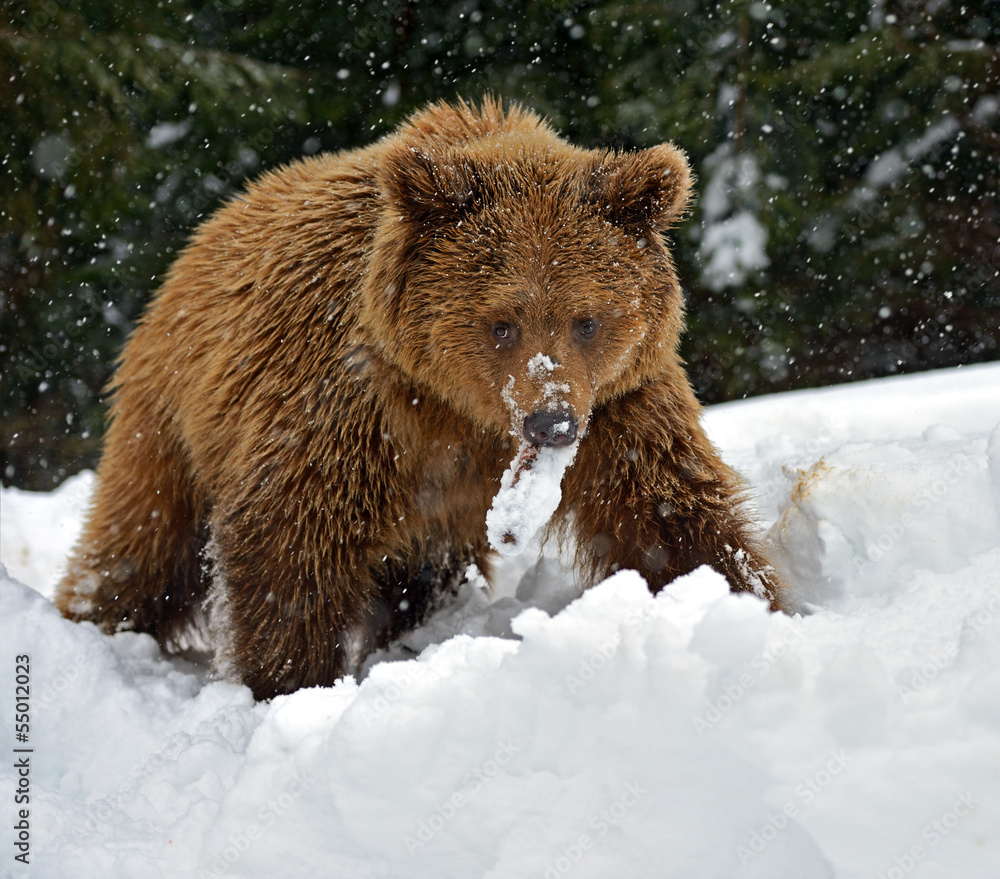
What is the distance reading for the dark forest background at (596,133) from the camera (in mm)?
8023

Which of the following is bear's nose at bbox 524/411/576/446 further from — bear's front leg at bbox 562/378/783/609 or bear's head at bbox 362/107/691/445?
bear's front leg at bbox 562/378/783/609

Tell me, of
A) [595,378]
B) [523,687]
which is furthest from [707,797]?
[595,378]

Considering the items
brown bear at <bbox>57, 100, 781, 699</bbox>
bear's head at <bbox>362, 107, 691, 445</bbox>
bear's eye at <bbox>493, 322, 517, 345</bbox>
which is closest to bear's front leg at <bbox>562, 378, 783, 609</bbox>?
brown bear at <bbox>57, 100, 781, 699</bbox>

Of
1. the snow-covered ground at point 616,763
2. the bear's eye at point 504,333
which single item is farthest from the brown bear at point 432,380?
the snow-covered ground at point 616,763

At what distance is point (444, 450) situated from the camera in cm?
356

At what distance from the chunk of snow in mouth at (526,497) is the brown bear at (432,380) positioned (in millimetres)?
88

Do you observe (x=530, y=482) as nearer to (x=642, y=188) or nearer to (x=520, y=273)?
(x=520, y=273)

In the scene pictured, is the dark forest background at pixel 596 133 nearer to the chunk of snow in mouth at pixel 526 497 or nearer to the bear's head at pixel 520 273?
the bear's head at pixel 520 273

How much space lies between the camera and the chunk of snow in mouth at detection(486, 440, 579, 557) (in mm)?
3043

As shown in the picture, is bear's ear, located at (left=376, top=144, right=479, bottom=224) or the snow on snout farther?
bear's ear, located at (left=376, top=144, right=479, bottom=224)

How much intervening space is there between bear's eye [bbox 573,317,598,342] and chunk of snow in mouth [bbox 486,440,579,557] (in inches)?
14.5

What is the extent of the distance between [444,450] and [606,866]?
1740 mm

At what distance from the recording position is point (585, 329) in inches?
126

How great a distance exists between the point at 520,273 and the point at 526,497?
2.42 feet
